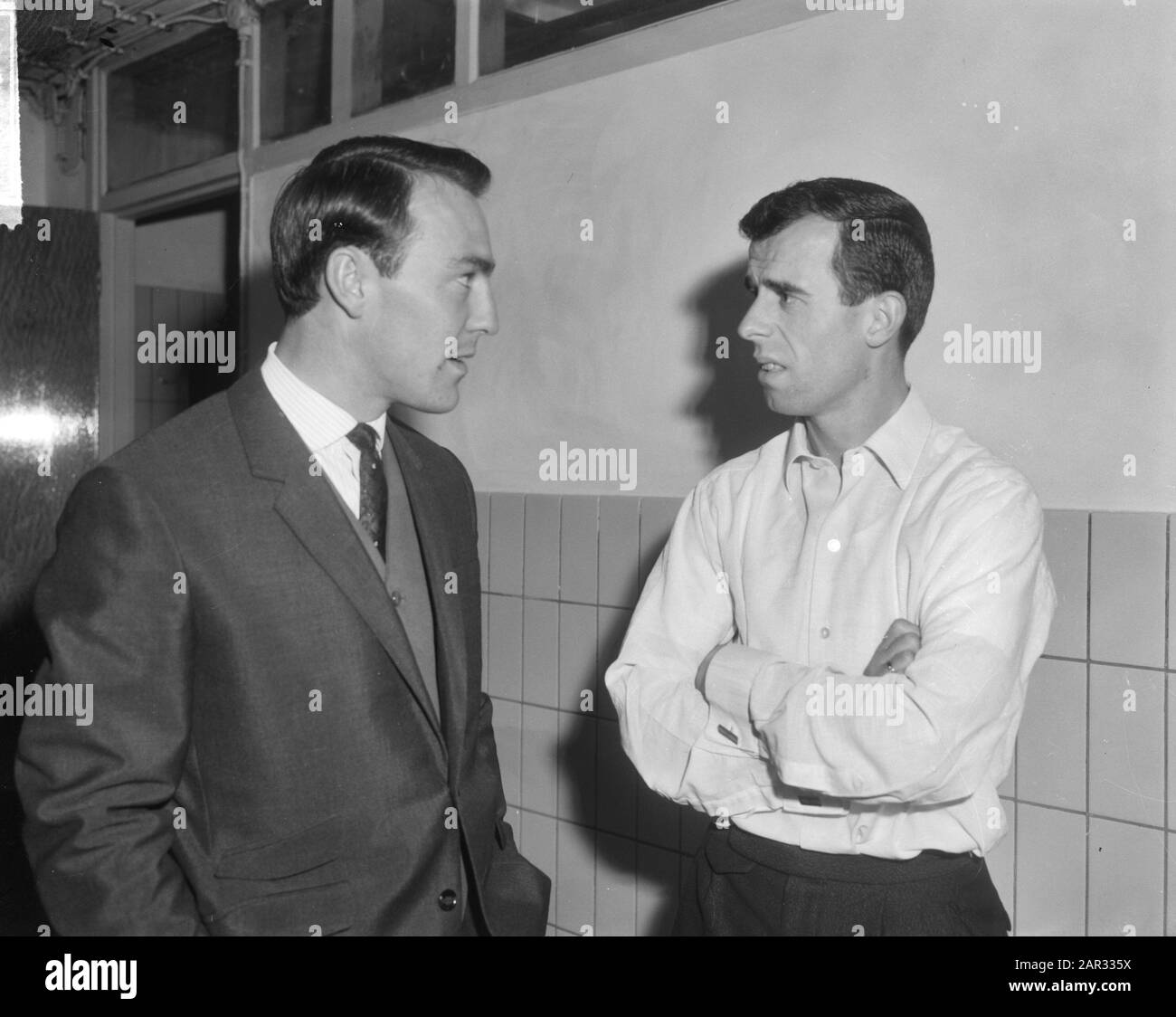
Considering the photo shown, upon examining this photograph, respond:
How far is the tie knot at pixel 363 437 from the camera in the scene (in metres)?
1.50

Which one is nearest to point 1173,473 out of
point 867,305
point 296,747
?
point 867,305

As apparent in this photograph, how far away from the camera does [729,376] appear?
Answer: 2285 millimetres

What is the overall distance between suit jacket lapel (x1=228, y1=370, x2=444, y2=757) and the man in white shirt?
40cm

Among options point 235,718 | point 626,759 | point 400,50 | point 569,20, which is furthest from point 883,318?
point 400,50

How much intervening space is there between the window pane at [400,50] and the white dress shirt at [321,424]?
5.66ft

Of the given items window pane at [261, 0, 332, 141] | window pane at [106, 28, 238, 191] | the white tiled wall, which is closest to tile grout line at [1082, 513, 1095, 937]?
the white tiled wall

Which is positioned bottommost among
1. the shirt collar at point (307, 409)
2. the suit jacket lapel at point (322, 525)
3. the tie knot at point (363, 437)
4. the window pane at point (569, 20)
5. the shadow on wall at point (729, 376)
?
the suit jacket lapel at point (322, 525)

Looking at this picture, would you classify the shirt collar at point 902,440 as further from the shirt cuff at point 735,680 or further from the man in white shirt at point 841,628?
the shirt cuff at point 735,680

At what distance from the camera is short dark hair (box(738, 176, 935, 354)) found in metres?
1.58

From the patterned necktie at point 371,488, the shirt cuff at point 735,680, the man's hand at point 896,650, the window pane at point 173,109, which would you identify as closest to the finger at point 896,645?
the man's hand at point 896,650

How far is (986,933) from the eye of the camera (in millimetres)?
1477

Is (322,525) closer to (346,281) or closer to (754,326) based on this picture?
(346,281)

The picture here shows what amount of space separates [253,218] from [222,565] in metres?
2.42
